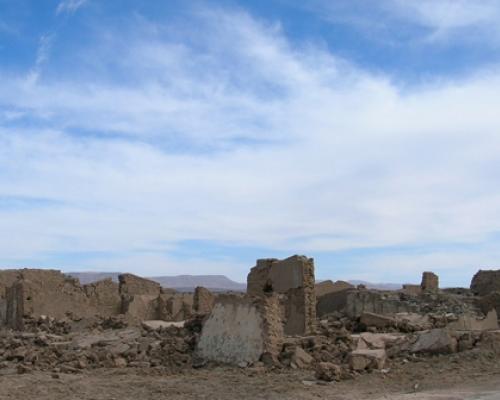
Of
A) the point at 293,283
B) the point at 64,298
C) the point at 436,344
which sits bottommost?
the point at 436,344

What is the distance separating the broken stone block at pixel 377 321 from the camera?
14237 millimetres

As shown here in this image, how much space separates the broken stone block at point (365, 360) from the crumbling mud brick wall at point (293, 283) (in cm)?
318

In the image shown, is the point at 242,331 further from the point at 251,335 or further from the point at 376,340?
the point at 376,340

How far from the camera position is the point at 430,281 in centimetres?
2742

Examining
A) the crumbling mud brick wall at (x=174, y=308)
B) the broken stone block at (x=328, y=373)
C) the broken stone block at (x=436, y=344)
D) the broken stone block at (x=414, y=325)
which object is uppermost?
the crumbling mud brick wall at (x=174, y=308)

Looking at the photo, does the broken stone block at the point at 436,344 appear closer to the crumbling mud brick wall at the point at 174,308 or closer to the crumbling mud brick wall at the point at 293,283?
the crumbling mud brick wall at the point at 293,283

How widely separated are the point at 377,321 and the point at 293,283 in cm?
203

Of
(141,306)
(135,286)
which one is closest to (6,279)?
(135,286)

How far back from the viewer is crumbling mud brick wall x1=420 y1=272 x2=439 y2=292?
89.6 feet

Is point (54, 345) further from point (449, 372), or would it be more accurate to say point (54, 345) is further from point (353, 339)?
point (449, 372)

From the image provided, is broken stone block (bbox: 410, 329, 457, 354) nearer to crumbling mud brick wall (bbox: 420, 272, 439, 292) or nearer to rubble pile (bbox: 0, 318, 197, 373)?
rubble pile (bbox: 0, 318, 197, 373)

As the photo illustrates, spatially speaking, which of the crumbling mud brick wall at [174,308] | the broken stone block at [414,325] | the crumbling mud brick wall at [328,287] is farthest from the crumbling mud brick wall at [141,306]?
the broken stone block at [414,325]

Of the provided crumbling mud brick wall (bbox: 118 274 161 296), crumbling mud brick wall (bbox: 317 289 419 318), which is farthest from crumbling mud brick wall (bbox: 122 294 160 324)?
crumbling mud brick wall (bbox: 317 289 419 318)

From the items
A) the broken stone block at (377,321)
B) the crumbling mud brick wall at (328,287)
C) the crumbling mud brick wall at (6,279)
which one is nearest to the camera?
the broken stone block at (377,321)
